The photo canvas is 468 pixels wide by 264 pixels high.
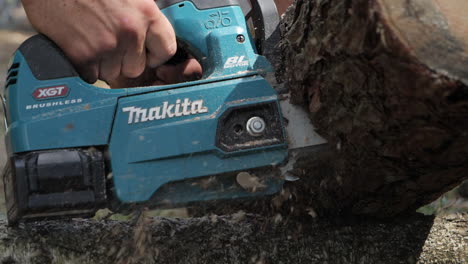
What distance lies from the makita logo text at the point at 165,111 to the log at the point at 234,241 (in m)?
0.35

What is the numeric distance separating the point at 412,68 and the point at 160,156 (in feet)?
2.94

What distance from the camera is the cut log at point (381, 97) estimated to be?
4.09ft

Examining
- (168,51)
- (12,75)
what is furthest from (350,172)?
(12,75)

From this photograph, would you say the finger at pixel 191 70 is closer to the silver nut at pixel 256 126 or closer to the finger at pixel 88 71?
the finger at pixel 88 71

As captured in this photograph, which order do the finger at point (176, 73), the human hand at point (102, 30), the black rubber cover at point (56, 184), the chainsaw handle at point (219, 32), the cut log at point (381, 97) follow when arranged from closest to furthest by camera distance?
the cut log at point (381, 97)
the black rubber cover at point (56, 184)
the human hand at point (102, 30)
the chainsaw handle at point (219, 32)
the finger at point (176, 73)

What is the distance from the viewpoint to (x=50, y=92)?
1.86 metres

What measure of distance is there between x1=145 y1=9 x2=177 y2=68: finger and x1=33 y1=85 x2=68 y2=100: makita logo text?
1.22 feet

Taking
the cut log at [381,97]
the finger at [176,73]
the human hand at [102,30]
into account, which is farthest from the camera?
the finger at [176,73]

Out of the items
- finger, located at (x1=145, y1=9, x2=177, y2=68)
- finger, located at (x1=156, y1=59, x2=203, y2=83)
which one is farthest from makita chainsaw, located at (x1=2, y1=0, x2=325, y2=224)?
finger, located at (x1=156, y1=59, x2=203, y2=83)

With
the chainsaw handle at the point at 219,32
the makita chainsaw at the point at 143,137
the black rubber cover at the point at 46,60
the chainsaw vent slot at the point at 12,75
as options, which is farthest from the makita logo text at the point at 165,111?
the chainsaw vent slot at the point at 12,75

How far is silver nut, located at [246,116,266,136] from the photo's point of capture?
6.01 ft

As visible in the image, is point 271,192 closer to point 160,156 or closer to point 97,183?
point 160,156

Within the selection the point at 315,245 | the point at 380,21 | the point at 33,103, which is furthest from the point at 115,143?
the point at 380,21

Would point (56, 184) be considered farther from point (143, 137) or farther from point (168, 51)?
point (168, 51)
